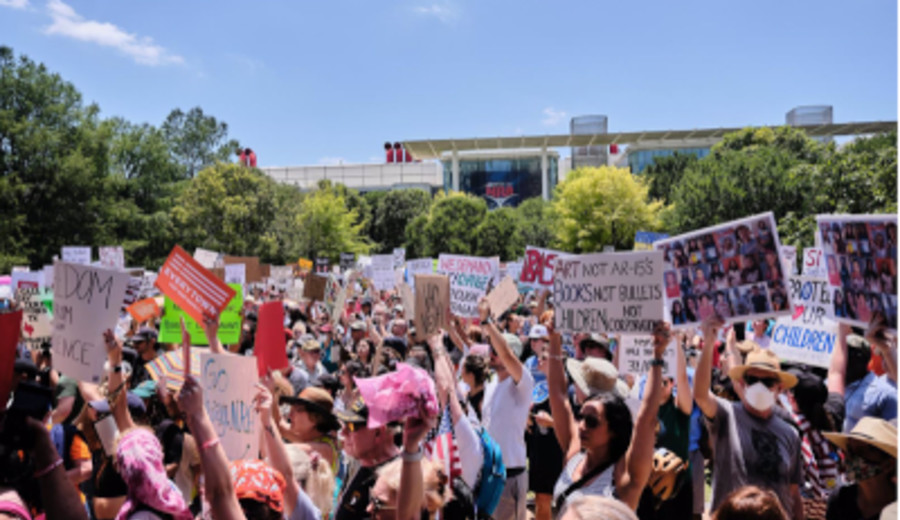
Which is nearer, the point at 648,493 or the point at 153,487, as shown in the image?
the point at 153,487

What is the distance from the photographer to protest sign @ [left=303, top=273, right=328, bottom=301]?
13961 millimetres

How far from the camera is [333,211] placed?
55750 millimetres

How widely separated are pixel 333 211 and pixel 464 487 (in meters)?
53.4

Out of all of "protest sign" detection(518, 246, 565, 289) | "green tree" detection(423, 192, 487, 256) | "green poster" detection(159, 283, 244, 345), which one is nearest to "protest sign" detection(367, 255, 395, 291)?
"protest sign" detection(518, 246, 565, 289)

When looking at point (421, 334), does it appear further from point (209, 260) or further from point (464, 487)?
point (209, 260)

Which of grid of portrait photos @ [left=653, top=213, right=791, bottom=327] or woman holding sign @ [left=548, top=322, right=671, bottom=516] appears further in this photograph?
grid of portrait photos @ [left=653, top=213, right=791, bottom=327]

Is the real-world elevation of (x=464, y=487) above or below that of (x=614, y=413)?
below

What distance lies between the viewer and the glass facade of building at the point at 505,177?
328 feet

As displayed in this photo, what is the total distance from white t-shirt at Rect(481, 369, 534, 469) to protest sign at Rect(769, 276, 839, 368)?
118 inches

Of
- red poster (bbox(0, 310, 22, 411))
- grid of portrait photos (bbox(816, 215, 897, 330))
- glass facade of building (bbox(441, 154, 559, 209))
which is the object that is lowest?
red poster (bbox(0, 310, 22, 411))

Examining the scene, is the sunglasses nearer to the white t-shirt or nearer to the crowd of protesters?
the crowd of protesters

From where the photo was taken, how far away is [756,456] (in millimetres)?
4059

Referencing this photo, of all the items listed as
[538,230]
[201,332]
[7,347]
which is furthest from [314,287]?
[538,230]

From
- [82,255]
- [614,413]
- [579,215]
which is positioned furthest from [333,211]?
[614,413]
